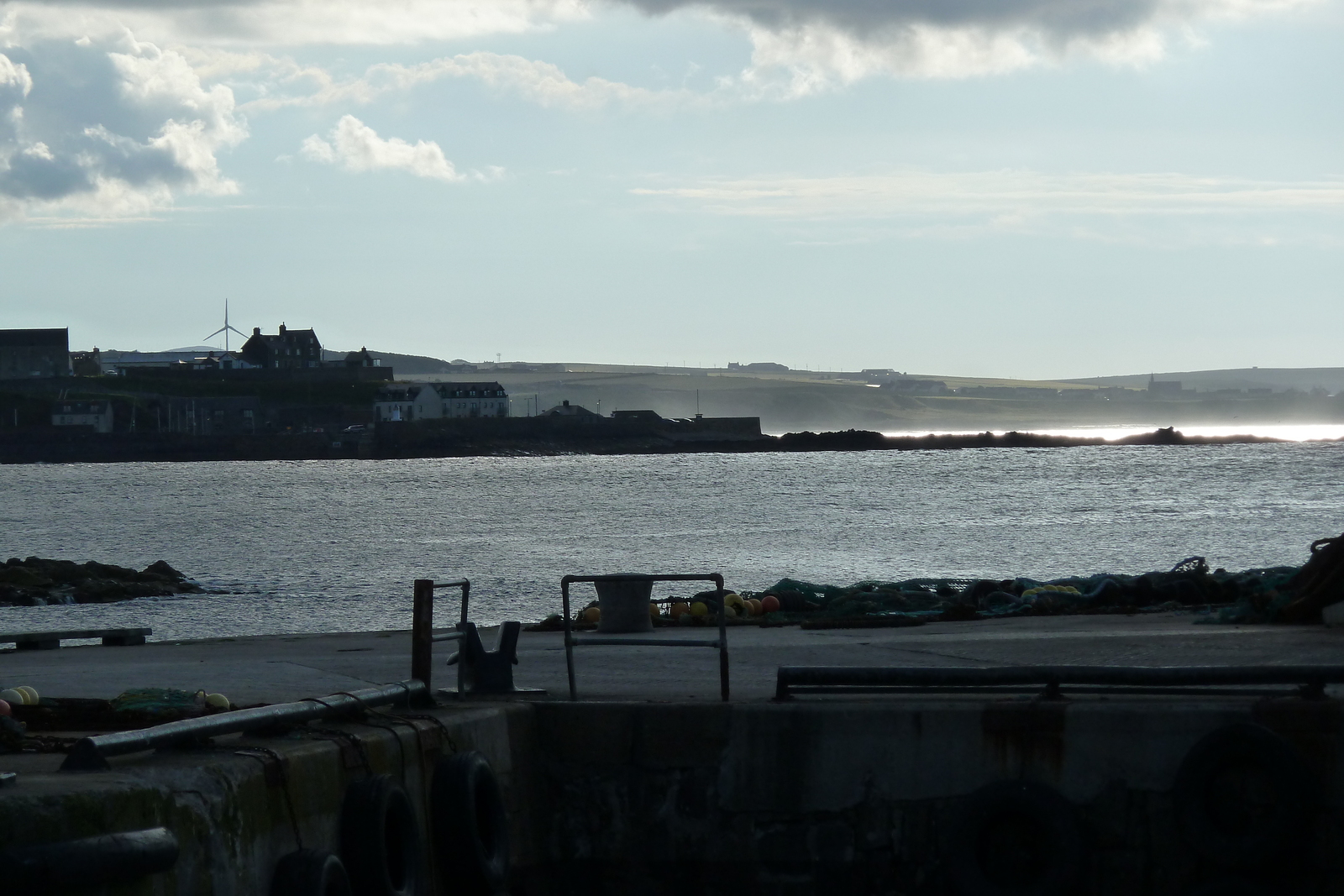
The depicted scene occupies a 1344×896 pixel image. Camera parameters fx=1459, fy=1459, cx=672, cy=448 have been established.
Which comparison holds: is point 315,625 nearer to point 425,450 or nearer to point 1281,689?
point 1281,689

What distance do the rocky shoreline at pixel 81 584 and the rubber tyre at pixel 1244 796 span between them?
92.0ft

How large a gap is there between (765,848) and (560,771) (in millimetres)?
→ 1129

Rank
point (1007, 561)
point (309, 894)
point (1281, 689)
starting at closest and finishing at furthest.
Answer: point (309, 894) < point (1281, 689) < point (1007, 561)

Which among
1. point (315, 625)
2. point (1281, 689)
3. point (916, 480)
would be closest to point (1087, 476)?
point (916, 480)

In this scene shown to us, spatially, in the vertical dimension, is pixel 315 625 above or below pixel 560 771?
below

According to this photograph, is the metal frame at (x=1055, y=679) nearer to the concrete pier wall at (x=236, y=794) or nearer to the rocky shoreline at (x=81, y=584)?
the concrete pier wall at (x=236, y=794)

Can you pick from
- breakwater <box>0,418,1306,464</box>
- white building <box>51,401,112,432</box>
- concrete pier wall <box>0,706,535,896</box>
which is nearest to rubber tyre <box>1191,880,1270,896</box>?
concrete pier wall <box>0,706,535,896</box>

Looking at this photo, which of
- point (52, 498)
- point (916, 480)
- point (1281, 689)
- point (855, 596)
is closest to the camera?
point (1281, 689)

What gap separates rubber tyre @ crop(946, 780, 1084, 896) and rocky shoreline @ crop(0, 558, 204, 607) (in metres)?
27.3

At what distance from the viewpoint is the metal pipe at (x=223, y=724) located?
199 inches

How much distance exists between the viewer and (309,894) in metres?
5.43

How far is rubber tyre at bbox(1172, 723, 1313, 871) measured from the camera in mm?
6648

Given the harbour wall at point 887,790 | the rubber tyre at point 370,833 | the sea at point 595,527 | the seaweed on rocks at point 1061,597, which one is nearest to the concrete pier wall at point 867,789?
the harbour wall at point 887,790

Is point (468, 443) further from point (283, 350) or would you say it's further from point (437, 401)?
point (283, 350)
